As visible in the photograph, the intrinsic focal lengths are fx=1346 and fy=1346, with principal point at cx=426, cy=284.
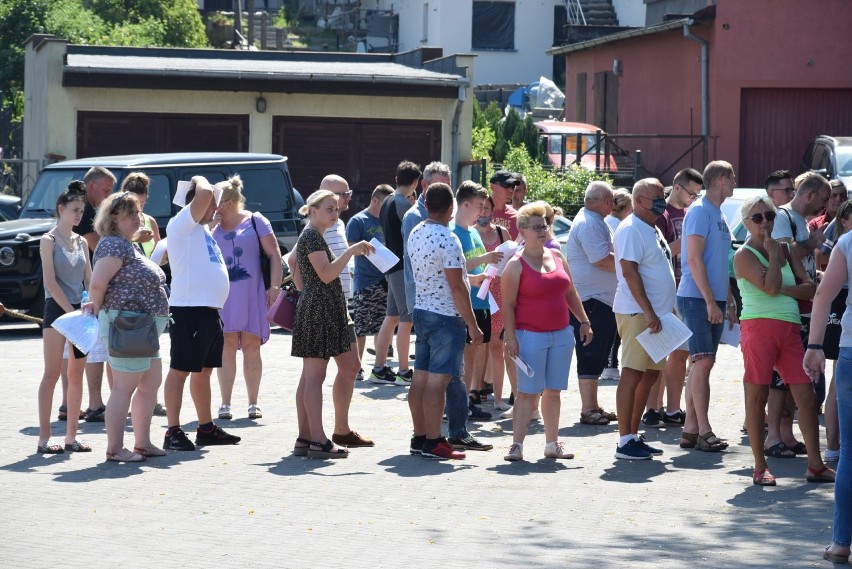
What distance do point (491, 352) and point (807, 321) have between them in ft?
9.03

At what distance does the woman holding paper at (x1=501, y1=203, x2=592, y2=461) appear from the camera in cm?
908

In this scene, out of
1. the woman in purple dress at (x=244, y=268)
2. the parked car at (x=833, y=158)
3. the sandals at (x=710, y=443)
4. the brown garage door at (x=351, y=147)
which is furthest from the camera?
the brown garage door at (x=351, y=147)

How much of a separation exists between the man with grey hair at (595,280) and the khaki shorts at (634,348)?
1.11 m

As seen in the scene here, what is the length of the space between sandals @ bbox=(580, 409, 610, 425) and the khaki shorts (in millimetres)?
1302

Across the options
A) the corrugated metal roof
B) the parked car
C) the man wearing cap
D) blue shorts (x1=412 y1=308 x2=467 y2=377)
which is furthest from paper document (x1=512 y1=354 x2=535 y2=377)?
the corrugated metal roof

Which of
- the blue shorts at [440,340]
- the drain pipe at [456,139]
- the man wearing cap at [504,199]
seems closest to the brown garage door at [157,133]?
the drain pipe at [456,139]

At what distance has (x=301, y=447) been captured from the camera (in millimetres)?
9320

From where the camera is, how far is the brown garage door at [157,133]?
2366cm

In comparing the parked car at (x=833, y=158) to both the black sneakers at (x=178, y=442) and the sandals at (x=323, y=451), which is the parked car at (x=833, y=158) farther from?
the black sneakers at (x=178, y=442)

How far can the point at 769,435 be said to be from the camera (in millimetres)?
9492

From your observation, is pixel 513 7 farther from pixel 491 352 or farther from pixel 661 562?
pixel 661 562

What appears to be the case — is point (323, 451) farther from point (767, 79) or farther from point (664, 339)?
point (767, 79)

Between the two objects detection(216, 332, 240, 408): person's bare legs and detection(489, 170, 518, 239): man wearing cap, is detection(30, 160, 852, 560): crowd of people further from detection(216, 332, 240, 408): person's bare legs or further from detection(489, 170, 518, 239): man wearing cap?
detection(489, 170, 518, 239): man wearing cap

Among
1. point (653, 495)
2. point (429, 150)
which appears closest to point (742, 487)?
point (653, 495)
